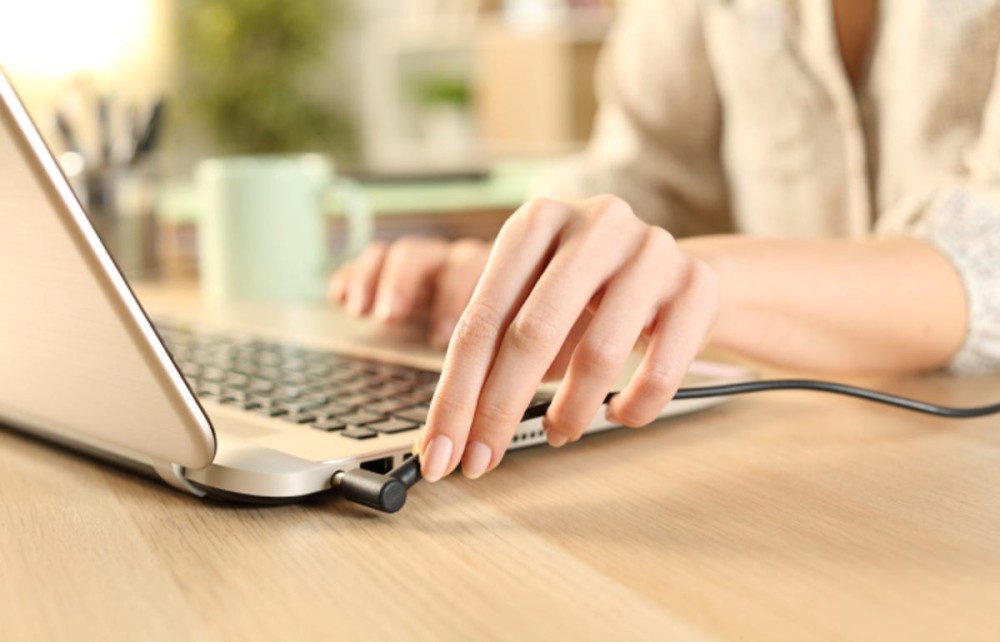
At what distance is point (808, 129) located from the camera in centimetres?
109

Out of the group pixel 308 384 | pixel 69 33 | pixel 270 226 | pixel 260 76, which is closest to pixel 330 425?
pixel 308 384

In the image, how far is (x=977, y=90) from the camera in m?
0.92

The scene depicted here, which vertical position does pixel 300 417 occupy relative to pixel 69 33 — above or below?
above

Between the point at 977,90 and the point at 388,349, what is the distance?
0.54 m

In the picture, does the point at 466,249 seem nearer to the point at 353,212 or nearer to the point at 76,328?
the point at 353,212

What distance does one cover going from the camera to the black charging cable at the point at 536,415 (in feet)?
1.37

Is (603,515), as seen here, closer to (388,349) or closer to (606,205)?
(606,205)

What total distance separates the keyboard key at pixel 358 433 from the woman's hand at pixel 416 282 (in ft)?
0.97

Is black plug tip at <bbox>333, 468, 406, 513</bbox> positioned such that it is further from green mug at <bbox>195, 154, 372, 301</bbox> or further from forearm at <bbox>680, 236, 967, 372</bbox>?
green mug at <bbox>195, 154, 372, 301</bbox>

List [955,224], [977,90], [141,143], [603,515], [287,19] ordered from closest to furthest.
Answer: [603,515] < [955,224] < [977,90] < [141,143] < [287,19]

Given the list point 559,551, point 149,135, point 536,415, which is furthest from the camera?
point 149,135

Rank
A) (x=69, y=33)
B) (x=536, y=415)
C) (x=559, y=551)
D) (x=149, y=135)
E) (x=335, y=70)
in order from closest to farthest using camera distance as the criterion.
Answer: (x=559, y=551)
(x=536, y=415)
(x=149, y=135)
(x=69, y=33)
(x=335, y=70)

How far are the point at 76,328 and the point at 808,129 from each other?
2.76 feet

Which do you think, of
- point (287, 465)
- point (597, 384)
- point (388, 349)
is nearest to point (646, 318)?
point (597, 384)
